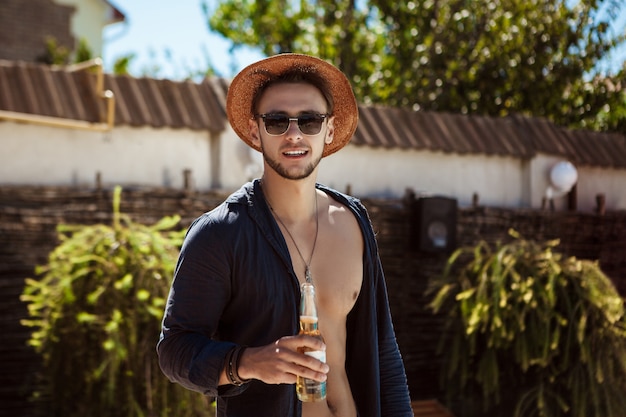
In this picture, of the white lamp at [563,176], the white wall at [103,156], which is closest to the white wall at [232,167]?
the white wall at [103,156]

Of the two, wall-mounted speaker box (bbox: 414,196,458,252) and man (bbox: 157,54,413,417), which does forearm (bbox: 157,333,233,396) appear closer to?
man (bbox: 157,54,413,417)

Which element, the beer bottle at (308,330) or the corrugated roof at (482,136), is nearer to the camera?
the beer bottle at (308,330)

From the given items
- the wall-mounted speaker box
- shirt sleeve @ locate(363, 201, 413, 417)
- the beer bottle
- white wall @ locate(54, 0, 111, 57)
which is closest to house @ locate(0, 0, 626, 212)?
the wall-mounted speaker box

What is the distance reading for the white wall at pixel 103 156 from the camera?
618 cm

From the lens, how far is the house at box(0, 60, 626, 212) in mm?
6262

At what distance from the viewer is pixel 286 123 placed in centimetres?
228

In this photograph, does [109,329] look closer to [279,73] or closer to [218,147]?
[218,147]

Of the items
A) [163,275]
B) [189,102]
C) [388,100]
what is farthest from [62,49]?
[163,275]

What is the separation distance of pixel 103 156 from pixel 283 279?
178 inches

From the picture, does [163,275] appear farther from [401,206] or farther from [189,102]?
[401,206]

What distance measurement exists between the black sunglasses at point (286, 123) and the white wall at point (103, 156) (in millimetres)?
4341

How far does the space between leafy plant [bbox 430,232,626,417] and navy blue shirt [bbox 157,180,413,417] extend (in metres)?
3.66

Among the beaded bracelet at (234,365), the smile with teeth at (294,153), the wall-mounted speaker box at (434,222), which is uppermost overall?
the smile with teeth at (294,153)

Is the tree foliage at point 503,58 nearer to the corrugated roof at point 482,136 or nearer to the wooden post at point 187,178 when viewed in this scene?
the corrugated roof at point 482,136
